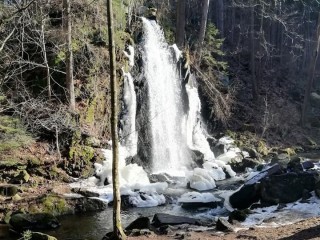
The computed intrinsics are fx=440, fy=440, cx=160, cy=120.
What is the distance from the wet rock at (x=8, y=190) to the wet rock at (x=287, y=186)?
26.6 feet

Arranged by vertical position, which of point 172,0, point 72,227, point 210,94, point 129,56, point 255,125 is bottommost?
point 72,227

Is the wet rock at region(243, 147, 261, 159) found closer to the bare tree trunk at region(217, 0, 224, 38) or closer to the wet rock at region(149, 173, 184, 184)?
the wet rock at region(149, 173, 184, 184)

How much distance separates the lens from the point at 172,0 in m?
31.5

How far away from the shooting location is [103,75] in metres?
20.1

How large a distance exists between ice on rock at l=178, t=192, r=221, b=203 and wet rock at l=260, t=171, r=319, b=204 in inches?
75.3

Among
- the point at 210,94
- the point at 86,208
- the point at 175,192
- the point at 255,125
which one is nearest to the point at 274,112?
the point at 255,125

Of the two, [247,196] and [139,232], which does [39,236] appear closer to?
[139,232]

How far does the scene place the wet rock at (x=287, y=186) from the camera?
555 inches

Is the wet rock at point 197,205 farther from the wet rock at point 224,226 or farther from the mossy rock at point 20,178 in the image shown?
the mossy rock at point 20,178

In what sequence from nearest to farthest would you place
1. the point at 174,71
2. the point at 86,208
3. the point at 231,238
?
1. the point at 231,238
2. the point at 86,208
3. the point at 174,71

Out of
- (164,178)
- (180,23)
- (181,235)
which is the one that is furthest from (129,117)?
(181,235)

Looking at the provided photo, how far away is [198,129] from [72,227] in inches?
526

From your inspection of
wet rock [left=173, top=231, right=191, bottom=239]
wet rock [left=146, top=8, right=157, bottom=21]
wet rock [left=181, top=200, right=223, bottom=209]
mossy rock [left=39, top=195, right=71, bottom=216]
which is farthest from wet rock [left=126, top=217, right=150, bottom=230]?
wet rock [left=146, top=8, right=157, bottom=21]

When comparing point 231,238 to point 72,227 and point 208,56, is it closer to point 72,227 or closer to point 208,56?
point 72,227
